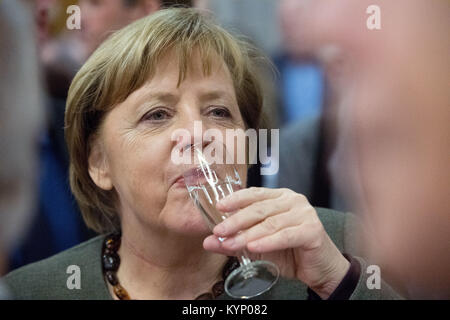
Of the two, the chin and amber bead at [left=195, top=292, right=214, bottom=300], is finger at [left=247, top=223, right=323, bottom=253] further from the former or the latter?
amber bead at [left=195, top=292, right=214, bottom=300]

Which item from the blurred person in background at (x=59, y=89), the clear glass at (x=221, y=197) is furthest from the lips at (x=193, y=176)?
the blurred person in background at (x=59, y=89)

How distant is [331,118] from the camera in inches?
60.4

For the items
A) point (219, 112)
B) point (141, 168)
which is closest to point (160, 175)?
point (141, 168)

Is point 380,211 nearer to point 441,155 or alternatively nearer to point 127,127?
point 441,155

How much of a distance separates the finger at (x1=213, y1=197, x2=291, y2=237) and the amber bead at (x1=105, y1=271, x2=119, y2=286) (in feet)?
1.62

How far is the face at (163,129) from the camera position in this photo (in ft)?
4.20

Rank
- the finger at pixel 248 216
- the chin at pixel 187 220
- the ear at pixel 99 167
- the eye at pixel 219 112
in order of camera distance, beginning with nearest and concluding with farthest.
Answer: the finger at pixel 248 216
the chin at pixel 187 220
the eye at pixel 219 112
the ear at pixel 99 167

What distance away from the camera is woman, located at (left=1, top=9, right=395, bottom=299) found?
125 centimetres

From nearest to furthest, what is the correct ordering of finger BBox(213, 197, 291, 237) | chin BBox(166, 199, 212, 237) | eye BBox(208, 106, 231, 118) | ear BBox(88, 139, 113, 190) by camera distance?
finger BBox(213, 197, 291, 237) < chin BBox(166, 199, 212, 237) < eye BBox(208, 106, 231, 118) < ear BBox(88, 139, 113, 190)

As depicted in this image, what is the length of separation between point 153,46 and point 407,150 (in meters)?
0.63

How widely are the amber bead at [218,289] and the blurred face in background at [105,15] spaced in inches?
24.3

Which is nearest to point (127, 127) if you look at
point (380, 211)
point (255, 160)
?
point (255, 160)

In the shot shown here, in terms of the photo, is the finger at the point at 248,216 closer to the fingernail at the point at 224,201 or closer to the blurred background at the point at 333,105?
the fingernail at the point at 224,201

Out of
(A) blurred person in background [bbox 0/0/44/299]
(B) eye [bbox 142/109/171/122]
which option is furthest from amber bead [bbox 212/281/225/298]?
(A) blurred person in background [bbox 0/0/44/299]
